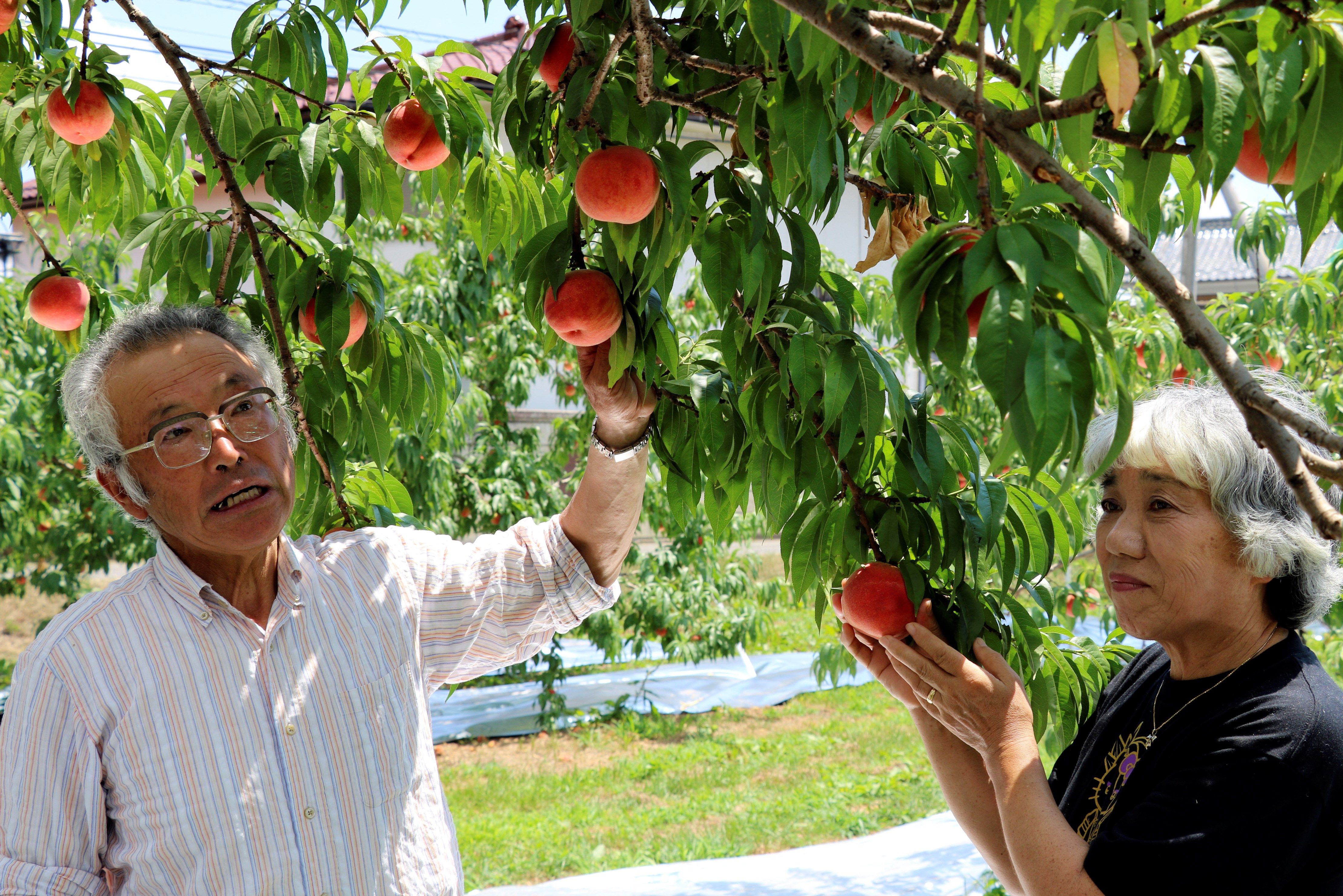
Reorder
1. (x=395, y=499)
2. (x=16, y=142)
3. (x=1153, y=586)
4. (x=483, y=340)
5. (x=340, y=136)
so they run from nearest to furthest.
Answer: (x=1153, y=586) < (x=340, y=136) < (x=16, y=142) < (x=395, y=499) < (x=483, y=340)

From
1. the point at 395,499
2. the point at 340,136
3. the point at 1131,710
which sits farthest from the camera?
the point at 395,499

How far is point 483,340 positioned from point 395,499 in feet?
13.2

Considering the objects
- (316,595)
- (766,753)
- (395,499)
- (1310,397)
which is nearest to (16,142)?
(395,499)

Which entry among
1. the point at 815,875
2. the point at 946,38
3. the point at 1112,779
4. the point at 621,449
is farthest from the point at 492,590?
the point at 815,875

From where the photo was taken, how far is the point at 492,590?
1.57m

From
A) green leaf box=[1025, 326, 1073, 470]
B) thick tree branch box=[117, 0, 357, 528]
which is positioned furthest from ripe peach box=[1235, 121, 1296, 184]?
thick tree branch box=[117, 0, 357, 528]

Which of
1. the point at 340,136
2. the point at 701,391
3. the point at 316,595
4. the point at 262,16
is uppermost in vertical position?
the point at 262,16

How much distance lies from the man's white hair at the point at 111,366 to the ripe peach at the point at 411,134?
0.38m

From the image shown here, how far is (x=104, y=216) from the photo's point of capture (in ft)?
6.51

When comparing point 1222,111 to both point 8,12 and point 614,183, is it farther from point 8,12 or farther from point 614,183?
point 8,12

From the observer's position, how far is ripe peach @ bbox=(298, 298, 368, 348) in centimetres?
157

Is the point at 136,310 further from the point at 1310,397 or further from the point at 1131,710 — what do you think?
the point at 1310,397

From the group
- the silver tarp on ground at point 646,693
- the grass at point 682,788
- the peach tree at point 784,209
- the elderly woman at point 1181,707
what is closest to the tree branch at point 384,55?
the peach tree at point 784,209

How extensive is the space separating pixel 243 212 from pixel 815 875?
344cm
